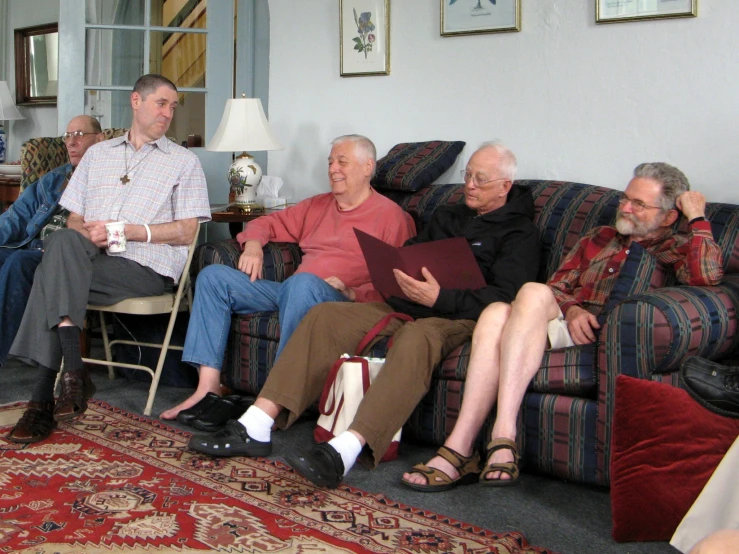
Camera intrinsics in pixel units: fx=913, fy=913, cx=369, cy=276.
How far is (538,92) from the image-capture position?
384cm

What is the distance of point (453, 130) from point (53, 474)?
231cm

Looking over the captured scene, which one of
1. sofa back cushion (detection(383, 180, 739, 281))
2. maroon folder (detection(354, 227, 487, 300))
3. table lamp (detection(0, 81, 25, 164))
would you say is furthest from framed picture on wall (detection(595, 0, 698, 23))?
table lamp (detection(0, 81, 25, 164))

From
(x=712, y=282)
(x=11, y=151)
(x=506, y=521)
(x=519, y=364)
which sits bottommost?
(x=506, y=521)

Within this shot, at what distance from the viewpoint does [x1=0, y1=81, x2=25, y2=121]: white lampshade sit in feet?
21.1

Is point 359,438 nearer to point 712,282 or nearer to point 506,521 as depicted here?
point 506,521

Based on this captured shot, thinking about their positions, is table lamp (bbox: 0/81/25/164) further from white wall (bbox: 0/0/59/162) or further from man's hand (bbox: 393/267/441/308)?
man's hand (bbox: 393/267/441/308)

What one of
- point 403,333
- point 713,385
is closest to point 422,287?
point 403,333

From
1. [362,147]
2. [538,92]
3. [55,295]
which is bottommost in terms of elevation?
[55,295]

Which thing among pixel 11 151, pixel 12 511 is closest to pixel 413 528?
pixel 12 511

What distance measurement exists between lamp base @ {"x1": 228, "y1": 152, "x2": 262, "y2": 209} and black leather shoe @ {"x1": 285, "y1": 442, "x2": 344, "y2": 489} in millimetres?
1981

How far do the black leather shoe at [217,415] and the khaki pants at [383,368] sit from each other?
24 cm

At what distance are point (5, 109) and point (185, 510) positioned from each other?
4.82 m

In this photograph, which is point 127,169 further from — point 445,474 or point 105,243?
point 445,474

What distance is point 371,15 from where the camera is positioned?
4395mm
